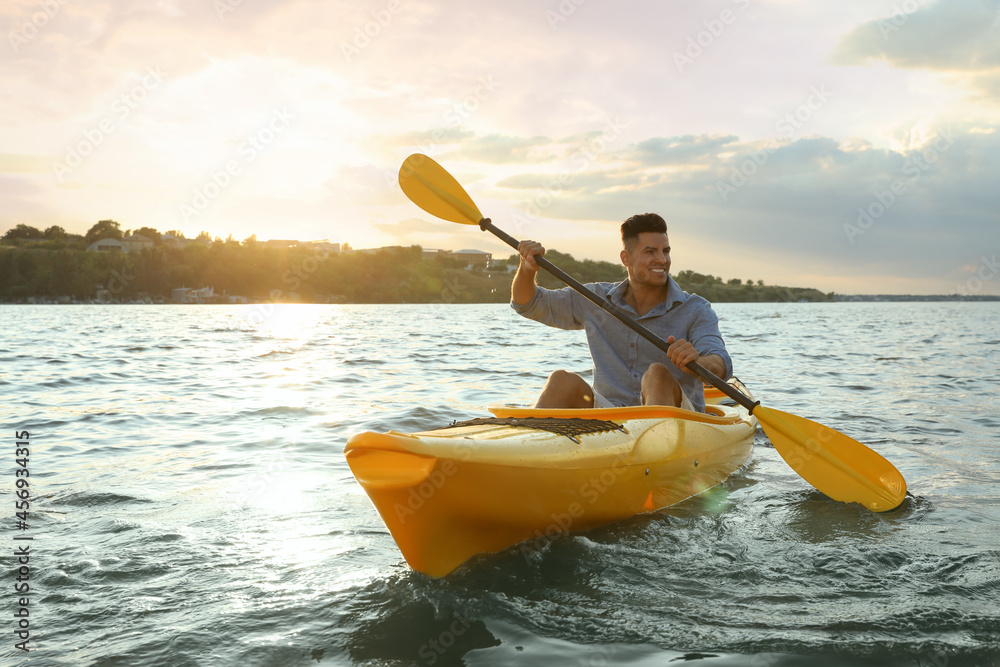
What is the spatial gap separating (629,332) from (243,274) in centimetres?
6532

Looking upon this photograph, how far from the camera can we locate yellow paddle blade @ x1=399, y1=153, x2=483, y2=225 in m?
4.53

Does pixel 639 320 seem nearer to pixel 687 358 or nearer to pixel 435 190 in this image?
pixel 687 358

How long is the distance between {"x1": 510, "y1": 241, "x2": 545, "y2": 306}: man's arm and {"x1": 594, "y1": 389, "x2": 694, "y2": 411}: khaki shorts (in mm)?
707

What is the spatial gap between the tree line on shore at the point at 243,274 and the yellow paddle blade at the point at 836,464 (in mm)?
55261

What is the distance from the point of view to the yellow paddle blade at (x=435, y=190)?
4.53m

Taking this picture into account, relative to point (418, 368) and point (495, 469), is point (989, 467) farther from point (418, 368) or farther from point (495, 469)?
point (418, 368)

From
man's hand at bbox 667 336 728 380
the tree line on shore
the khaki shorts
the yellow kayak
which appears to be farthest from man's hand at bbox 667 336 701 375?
the tree line on shore

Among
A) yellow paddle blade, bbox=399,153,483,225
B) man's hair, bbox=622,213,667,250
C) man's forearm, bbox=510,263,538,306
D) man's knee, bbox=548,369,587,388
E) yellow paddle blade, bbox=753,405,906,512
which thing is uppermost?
yellow paddle blade, bbox=399,153,483,225

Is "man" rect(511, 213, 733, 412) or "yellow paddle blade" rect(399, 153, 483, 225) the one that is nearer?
"man" rect(511, 213, 733, 412)

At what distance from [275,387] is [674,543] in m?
6.26

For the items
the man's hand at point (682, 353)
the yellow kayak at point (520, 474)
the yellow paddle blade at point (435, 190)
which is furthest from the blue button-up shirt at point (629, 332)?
the yellow paddle blade at point (435, 190)

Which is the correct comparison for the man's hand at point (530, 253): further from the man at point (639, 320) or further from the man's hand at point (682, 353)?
the man's hand at point (682, 353)

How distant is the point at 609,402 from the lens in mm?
3865

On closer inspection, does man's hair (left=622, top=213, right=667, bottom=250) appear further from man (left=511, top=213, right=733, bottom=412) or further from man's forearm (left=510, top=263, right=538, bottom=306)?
man's forearm (left=510, top=263, right=538, bottom=306)
